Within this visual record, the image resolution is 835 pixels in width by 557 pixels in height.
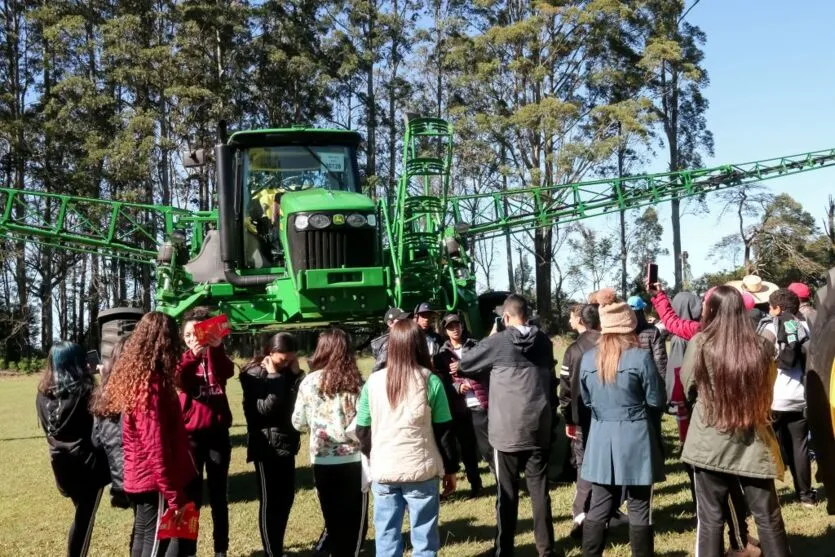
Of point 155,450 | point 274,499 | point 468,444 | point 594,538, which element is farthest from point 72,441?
point 468,444

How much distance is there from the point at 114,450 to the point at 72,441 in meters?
0.52

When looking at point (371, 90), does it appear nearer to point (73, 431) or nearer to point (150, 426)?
point (73, 431)

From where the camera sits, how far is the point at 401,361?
4.27 meters

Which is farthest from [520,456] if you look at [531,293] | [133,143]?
[531,293]

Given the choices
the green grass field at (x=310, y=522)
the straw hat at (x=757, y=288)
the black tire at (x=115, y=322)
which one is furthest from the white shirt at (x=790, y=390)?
the black tire at (x=115, y=322)

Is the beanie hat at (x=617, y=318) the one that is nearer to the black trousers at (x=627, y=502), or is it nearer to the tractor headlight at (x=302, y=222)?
the black trousers at (x=627, y=502)

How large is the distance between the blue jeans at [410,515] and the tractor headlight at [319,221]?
14.3 feet

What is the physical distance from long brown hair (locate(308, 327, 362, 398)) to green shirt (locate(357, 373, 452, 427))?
0.33 m

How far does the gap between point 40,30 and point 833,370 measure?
109 ft

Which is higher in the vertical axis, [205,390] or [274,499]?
[205,390]

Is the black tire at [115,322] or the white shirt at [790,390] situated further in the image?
the black tire at [115,322]

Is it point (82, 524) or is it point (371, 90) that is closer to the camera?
point (82, 524)

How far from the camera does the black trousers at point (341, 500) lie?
4.72 m

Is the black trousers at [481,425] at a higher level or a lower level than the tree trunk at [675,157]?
lower
